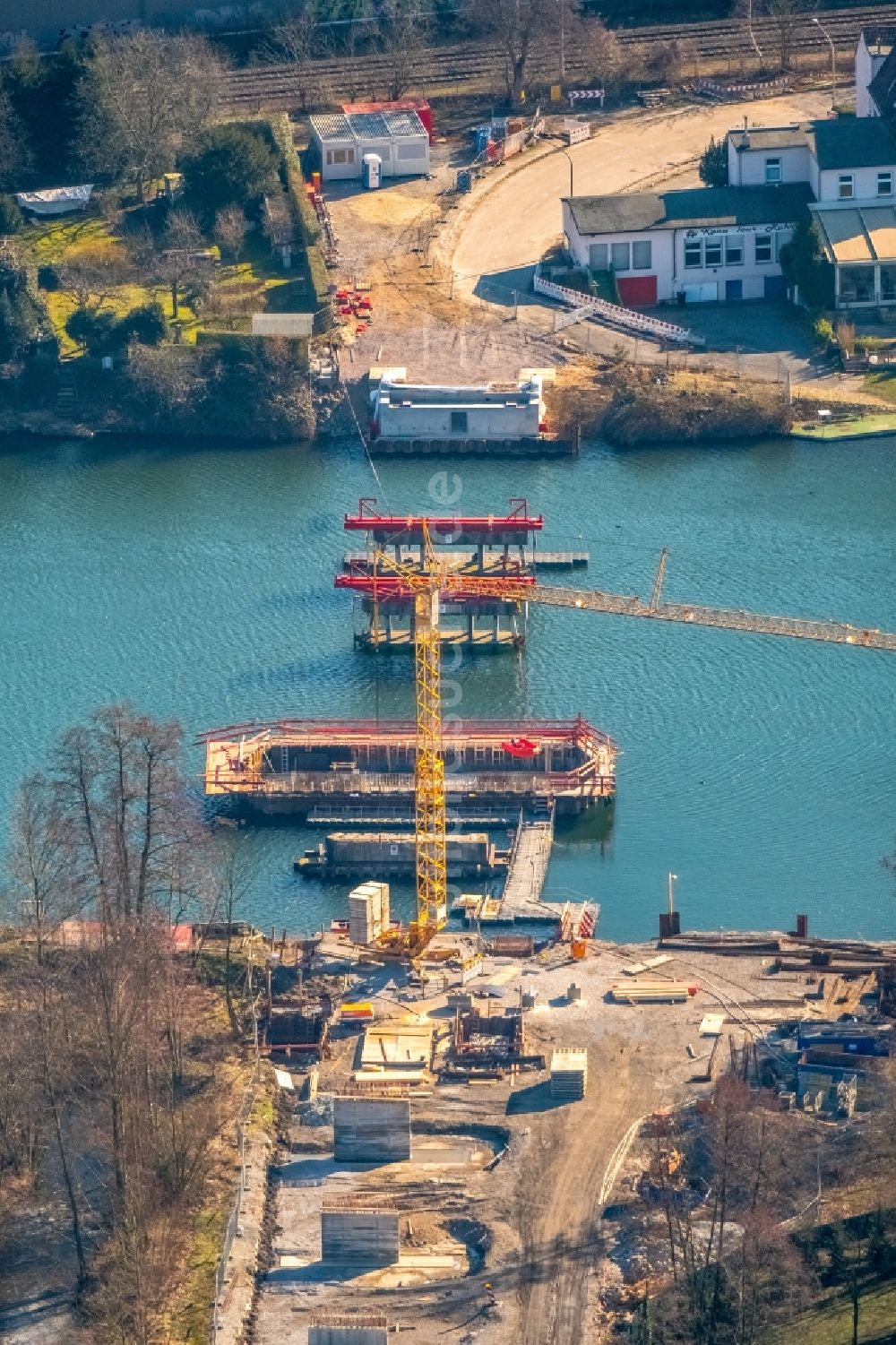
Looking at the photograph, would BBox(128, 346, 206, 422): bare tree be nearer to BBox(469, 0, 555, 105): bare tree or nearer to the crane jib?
the crane jib

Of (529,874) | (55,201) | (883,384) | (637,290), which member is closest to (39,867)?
(529,874)

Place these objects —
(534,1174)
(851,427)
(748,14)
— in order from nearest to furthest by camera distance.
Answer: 1. (534,1174)
2. (851,427)
3. (748,14)

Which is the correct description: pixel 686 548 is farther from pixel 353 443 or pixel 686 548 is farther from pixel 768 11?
pixel 768 11

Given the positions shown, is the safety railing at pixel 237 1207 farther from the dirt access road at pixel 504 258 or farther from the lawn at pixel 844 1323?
the dirt access road at pixel 504 258

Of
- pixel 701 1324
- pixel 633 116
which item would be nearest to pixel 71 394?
pixel 633 116

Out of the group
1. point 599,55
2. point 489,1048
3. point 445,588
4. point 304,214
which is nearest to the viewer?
point 489,1048

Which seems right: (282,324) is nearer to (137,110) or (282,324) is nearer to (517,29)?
(137,110)

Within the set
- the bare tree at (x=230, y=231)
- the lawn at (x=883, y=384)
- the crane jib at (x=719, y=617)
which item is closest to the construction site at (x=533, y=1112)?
the crane jib at (x=719, y=617)
